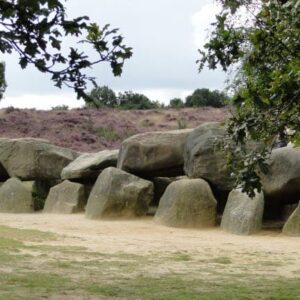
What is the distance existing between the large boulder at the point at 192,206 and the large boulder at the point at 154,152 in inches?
66.7

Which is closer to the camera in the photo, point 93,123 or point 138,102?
point 93,123

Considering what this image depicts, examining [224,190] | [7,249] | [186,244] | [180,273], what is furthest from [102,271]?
[224,190]

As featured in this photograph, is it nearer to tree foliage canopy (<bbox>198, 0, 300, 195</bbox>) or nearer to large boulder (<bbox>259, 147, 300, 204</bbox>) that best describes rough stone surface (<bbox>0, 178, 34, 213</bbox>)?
large boulder (<bbox>259, 147, 300, 204</bbox>)

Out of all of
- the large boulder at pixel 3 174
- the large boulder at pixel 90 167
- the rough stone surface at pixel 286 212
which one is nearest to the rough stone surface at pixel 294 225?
the rough stone surface at pixel 286 212

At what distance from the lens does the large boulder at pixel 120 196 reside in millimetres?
15836

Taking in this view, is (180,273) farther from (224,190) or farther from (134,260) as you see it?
(224,190)

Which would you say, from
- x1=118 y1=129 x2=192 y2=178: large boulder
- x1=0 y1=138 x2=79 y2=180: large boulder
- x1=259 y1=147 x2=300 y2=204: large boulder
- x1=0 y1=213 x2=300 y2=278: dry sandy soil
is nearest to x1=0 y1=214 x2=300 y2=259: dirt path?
x1=0 y1=213 x2=300 y2=278: dry sandy soil

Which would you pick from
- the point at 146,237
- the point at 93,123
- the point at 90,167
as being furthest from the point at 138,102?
the point at 146,237

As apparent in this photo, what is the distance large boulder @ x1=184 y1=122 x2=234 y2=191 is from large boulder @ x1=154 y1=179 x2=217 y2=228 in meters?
0.32

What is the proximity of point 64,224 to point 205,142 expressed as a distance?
3.58 meters

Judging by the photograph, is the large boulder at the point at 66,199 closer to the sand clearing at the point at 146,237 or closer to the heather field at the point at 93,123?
the sand clearing at the point at 146,237

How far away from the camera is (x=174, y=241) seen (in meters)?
12.1

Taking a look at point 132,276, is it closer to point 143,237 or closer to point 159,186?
point 143,237

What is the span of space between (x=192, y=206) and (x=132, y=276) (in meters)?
7.12
